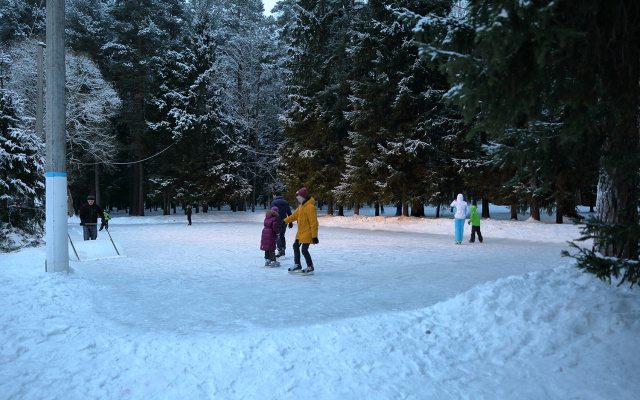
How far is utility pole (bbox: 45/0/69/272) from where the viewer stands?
8.21 metres

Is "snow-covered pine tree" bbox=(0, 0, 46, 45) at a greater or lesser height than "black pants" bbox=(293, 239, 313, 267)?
greater

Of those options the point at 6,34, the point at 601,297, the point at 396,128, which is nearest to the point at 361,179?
the point at 396,128

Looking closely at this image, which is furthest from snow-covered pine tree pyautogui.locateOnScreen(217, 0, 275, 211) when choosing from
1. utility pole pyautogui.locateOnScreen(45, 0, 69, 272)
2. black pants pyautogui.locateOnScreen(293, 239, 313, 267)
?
utility pole pyautogui.locateOnScreen(45, 0, 69, 272)

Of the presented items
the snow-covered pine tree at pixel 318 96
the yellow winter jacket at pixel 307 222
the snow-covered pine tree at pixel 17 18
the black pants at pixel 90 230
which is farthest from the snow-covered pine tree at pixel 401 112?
the snow-covered pine tree at pixel 17 18

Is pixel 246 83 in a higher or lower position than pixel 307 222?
higher

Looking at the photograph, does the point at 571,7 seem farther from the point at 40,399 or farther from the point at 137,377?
the point at 40,399

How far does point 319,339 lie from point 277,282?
386 cm

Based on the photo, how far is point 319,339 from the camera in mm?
4562

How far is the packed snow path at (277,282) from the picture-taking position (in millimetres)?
5875

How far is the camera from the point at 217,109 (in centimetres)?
3853

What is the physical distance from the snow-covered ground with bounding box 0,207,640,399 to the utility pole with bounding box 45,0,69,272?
1.99 feet

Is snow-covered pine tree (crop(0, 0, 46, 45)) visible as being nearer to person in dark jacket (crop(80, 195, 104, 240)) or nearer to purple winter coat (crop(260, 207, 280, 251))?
person in dark jacket (crop(80, 195, 104, 240))

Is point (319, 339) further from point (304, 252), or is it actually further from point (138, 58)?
point (138, 58)

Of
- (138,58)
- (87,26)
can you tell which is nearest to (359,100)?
(138,58)
